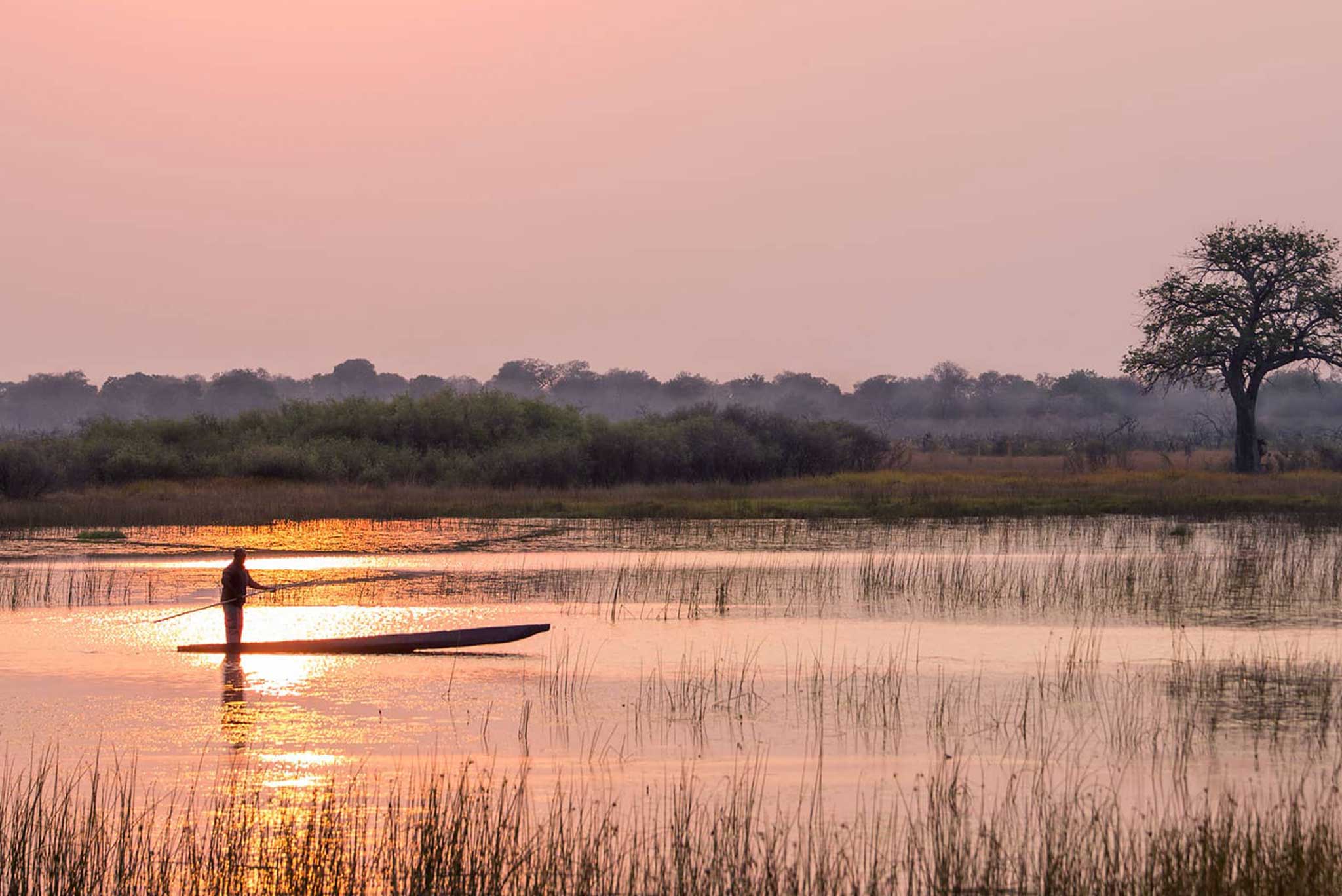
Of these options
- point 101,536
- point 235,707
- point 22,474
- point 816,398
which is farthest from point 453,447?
point 816,398

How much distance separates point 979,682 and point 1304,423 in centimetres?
13811

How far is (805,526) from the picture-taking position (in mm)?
38188

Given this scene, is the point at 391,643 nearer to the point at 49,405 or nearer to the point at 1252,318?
the point at 1252,318

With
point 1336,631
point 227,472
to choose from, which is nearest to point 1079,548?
point 1336,631

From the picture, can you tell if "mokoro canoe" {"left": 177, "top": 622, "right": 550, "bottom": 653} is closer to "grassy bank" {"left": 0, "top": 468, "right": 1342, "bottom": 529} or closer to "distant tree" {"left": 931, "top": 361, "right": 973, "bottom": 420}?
"grassy bank" {"left": 0, "top": 468, "right": 1342, "bottom": 529}

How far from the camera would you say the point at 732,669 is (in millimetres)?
17000

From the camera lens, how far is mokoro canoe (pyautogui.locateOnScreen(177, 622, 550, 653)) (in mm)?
18031

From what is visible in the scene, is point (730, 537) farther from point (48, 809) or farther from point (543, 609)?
point (48, 809)

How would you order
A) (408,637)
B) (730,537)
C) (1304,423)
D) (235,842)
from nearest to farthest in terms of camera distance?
(235,842)
(408,637)
(730,537)
(1304,423)

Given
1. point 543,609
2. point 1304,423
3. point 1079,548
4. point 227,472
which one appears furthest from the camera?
point 1304,423

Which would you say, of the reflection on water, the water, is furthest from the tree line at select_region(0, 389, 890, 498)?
the reflection on water

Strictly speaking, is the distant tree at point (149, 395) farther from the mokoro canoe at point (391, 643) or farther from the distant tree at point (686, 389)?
the mokoro canoe at point (391, 643)

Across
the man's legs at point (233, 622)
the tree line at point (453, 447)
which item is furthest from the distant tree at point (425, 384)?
the man's legs at point (233, 622)

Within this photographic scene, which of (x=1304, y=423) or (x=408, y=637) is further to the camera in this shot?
(x=1304, y=423)
